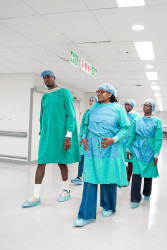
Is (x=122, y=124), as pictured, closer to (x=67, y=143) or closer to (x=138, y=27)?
(x=67, y=143)

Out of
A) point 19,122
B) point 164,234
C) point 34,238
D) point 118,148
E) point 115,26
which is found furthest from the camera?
point 19,122

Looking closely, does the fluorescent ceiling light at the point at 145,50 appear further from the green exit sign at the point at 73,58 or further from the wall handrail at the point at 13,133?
the wall handrail at the point at 13,133

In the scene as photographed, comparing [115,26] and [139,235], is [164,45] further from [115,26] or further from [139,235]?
[139,235]

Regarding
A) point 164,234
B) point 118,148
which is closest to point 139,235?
point 164,234

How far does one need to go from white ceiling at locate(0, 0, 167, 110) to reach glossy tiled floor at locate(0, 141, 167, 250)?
2.29 meters

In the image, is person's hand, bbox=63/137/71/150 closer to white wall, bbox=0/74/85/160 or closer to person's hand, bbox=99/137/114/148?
person's hand, bbox=99/137/114/148

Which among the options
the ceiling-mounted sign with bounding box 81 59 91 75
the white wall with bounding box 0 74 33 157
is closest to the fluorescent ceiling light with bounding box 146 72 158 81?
the ceiling-mounted sign with bounding box 81 59 91 75

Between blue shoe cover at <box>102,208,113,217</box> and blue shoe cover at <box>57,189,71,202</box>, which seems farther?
blue shoe cover at <box>57,189,71,202</box>

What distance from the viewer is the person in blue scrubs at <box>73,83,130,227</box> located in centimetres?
280

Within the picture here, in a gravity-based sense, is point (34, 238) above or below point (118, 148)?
below

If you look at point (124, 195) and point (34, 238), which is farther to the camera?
point (124, 195)

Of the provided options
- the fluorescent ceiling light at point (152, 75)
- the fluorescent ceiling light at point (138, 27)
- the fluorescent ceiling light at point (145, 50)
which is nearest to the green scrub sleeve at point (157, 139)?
the fluorescent ceiling light at point (138, 27)

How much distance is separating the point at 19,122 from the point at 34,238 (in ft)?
15.3

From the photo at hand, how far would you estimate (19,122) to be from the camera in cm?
687
